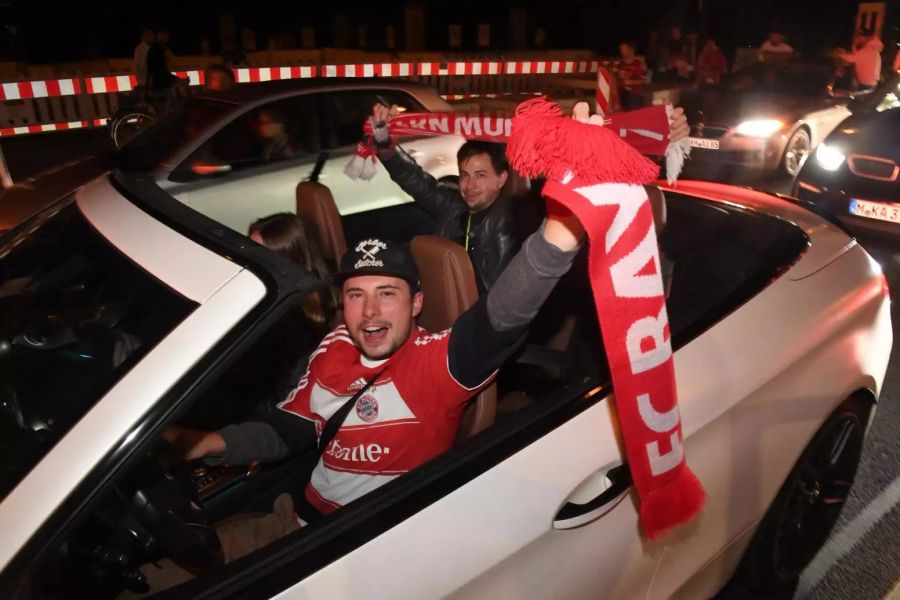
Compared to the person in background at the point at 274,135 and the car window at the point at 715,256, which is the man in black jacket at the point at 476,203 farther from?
the person in background at the point at 274,135

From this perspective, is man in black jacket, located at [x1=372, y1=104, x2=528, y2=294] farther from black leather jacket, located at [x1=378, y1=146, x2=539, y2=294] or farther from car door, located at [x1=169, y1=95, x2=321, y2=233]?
car door, located at [x1=169, y1=95, x2=321, y2=233]

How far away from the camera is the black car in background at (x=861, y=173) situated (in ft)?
18.0

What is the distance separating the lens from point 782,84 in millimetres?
8938

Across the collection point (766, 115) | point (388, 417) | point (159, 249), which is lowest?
point (766, 115)

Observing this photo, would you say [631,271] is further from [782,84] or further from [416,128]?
[782,84]

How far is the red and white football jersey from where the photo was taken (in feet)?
6.29

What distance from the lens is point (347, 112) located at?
215 inches

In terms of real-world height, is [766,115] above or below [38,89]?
below

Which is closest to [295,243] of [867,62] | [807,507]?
[807,507]

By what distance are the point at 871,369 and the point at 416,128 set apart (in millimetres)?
1795

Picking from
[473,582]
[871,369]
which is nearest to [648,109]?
[473,582]

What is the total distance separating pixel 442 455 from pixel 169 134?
4.15 m

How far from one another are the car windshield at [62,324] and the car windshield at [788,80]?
8579 mm

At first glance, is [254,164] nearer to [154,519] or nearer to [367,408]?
[367,408]
